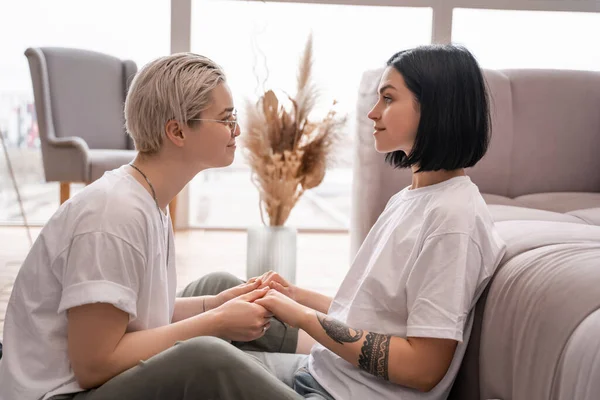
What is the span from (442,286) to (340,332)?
0.74 feet

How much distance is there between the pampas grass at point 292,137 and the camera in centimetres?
312

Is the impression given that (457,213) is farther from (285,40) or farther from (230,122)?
(285,40)

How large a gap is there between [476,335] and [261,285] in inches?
20.8

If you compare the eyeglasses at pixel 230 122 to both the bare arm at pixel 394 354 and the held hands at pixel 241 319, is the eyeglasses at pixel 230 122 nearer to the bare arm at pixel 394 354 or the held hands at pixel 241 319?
the held hands at pixel 241 319

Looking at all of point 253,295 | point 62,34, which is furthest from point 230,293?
point 62,34

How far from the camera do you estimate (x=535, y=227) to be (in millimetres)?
1648

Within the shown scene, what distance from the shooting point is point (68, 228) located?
129cm

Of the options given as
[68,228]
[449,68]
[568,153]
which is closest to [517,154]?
[568,153]

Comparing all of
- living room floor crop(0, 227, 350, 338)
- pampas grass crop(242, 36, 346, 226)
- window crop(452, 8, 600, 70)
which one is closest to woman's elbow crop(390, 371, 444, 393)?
pampas grass crop(242, 36, 346, 226)

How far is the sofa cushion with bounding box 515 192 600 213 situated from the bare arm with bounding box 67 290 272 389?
1.70 m

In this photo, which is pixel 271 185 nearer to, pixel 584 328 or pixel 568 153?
pixel 568 153


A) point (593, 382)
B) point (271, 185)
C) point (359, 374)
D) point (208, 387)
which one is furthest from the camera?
point (271, 185)

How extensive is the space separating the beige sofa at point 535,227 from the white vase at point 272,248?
33cm

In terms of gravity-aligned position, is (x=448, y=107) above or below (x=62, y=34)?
below
